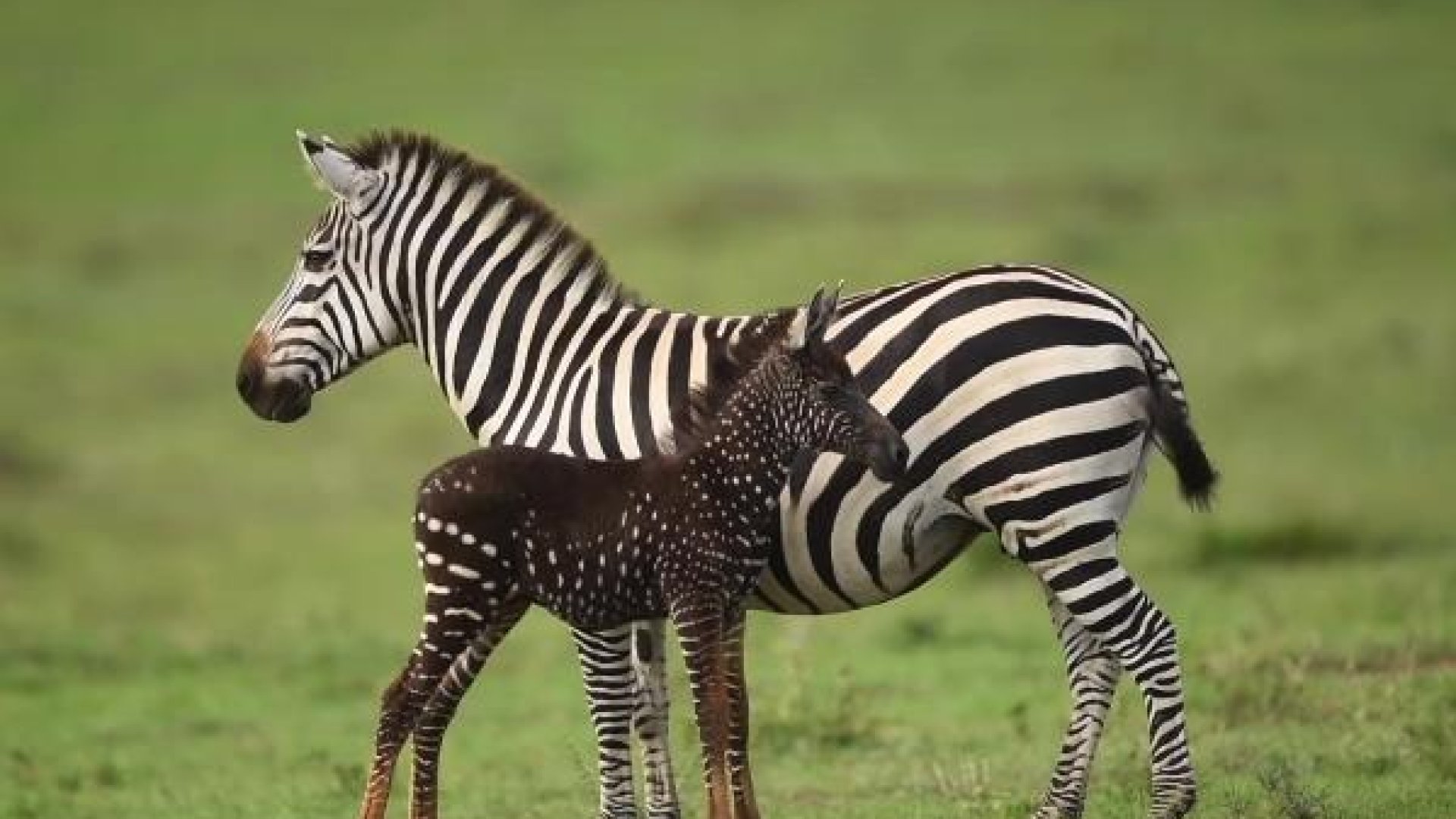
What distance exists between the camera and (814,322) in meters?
7.92

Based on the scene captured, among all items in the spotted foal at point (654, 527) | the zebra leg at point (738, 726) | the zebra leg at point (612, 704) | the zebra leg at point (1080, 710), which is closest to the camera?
the spotted foal at point (654, 527)

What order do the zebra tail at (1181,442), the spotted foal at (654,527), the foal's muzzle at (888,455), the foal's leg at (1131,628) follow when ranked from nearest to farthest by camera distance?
the foal's muzzle at (888,455) → the spotted foal at (654,527) → the foal's leg at (1131,628) → the zebra tail at (1181,442)

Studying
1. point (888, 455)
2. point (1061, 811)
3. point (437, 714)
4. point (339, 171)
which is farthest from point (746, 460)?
point (339, 171)

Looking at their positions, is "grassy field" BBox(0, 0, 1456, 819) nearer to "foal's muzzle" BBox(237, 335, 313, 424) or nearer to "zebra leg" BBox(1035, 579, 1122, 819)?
"zebra leg" BBox(1035, 579, 1122, 819)

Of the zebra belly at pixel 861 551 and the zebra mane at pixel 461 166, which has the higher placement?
the zebra mane at pixel 461 166

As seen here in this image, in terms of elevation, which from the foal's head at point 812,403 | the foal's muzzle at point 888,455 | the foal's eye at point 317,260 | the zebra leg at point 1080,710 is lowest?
the zebra leg at point 1080,710

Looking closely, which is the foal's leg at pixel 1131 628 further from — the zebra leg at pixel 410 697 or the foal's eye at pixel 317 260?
the foal's eye at pixel 317 260

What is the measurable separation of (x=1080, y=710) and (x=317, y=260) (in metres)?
3.06

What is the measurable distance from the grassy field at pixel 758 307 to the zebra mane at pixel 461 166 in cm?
230

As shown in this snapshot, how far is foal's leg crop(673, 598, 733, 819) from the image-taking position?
7793 millimetres

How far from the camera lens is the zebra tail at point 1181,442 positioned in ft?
27.0

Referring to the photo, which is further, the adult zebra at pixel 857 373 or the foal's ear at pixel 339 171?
the foal's ear at pixel 339 171

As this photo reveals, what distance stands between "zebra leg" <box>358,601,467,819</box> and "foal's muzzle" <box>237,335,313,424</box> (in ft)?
4.57

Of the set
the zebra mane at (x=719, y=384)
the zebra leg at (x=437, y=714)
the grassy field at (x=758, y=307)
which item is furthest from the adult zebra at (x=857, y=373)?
the grassy field at (x=758, y=307)
